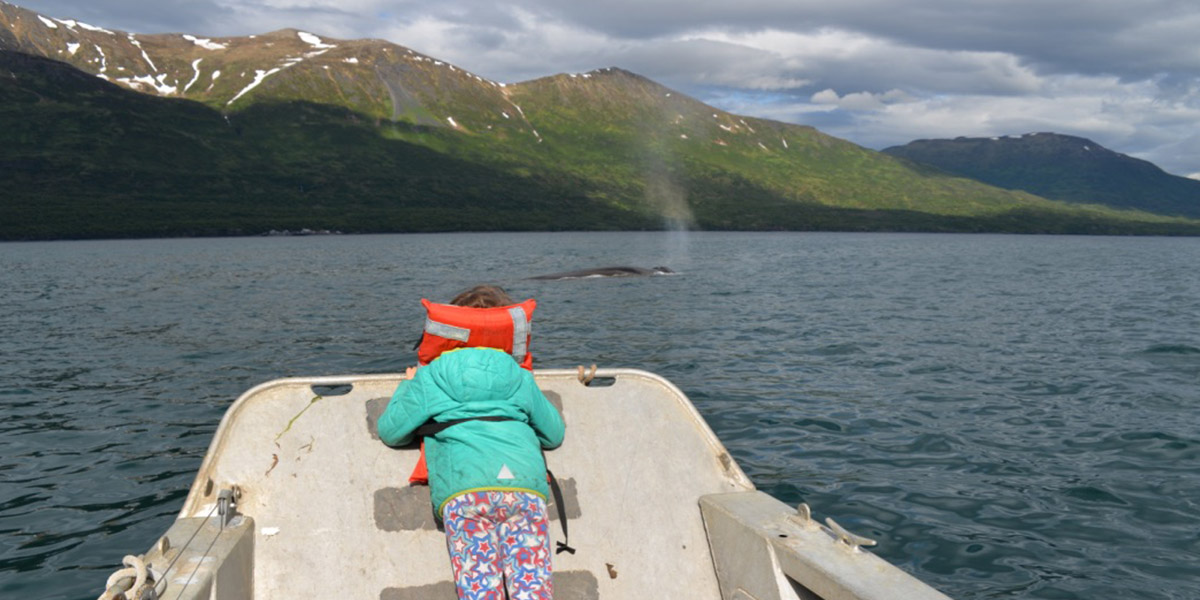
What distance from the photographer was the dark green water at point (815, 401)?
36.5ft

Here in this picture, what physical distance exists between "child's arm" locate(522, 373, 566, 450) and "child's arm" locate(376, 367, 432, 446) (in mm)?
745

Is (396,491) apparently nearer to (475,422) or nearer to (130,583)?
(475,422)

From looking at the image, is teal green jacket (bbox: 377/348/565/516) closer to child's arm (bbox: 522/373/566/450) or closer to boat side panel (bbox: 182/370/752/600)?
child's arm (bbox: 522/373/566/450)

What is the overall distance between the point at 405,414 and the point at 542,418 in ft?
3.29

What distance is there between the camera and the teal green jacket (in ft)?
19.6

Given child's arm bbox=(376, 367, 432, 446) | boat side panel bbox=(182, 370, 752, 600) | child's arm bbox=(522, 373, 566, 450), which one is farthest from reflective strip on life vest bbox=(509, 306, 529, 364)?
boat side panel bbox=(182, 370, 752, 600)

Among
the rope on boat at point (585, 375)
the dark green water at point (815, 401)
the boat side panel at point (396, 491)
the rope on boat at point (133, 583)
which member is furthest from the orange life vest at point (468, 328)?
the dark green water at point (815, 401)

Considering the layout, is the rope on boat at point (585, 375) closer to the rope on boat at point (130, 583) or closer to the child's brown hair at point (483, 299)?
the child's brown hair at point (483, 299)

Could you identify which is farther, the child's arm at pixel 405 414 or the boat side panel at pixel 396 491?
the boat side panel at pixel 396 491

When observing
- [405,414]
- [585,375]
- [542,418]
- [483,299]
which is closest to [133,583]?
[405,414]

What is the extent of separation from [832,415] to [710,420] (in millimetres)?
2663

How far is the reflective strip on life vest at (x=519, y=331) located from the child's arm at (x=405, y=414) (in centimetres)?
83

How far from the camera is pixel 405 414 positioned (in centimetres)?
656

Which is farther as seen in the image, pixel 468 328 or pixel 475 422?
pixel 468 328
